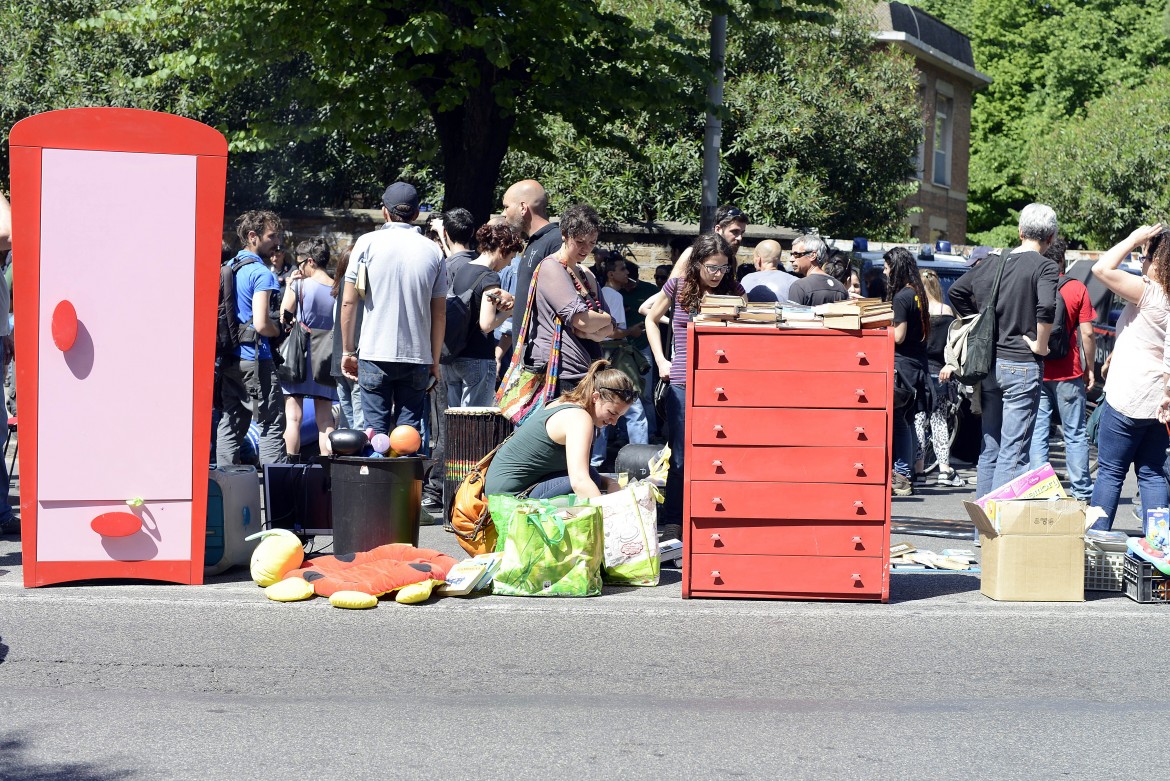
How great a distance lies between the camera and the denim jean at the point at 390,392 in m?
8.37

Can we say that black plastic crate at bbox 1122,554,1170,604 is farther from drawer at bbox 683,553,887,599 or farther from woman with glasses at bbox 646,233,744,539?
woman with glasses at bbox 646,233,744,539

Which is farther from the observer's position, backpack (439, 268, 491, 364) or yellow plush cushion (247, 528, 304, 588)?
backpack (439, 268, 491, 364)

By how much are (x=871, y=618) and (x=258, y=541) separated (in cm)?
331

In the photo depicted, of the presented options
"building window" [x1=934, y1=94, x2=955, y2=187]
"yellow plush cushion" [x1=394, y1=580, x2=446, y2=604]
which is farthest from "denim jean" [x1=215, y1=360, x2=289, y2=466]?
"building window" [x1=934, y1=94, x2=955, y2=187]

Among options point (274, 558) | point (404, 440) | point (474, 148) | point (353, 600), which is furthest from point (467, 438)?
point (474, 148)

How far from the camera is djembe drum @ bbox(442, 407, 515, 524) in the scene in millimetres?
8469

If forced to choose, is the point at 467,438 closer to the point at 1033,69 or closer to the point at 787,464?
the point at 787,464

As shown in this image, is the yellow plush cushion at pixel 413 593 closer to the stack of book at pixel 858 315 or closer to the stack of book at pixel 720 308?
the stack of book at pixel 720 308

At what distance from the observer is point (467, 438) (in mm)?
8523

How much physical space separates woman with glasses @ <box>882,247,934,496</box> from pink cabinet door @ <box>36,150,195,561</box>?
5.89 metres

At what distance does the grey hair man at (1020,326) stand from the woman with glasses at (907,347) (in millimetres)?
2022

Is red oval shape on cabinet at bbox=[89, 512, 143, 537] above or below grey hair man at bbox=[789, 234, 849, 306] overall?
below

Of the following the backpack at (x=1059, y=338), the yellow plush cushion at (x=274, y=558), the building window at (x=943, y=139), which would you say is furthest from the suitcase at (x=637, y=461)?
the building window at (x=943, y=139)

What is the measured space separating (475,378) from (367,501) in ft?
7.66
